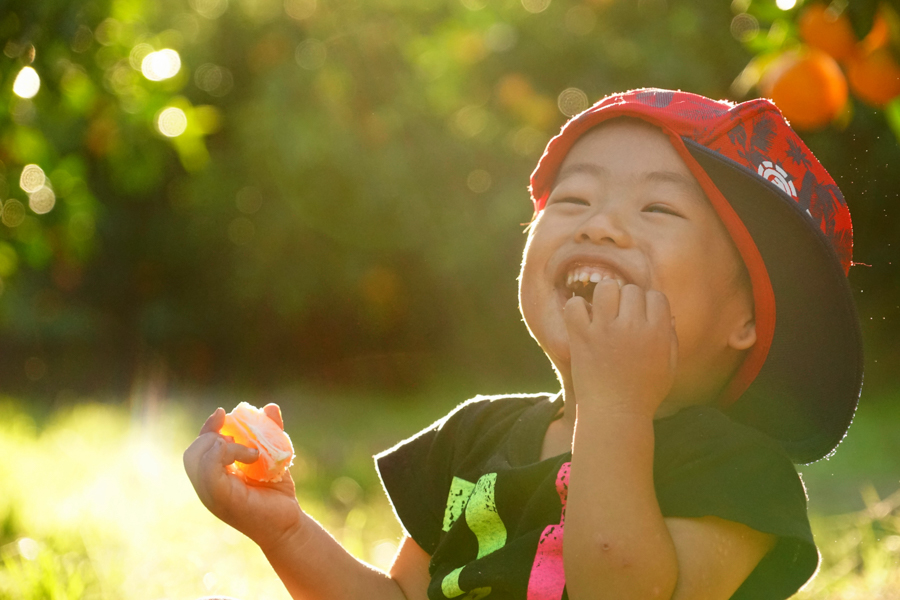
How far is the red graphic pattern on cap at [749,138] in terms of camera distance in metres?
1.54

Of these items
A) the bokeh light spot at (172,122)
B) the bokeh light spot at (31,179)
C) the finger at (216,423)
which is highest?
the bokeh light spot at (172,122)

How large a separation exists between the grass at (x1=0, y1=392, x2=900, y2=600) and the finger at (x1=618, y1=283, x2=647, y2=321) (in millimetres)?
1644

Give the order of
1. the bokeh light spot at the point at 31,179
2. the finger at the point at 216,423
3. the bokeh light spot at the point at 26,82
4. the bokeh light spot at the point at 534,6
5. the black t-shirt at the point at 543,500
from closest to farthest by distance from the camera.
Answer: the black t-shirt at the point at 543,500 < the finger at the point at 216,423 < the bokeh light spot at the point at 26,82 < the bokeh light spot at the point at 31,179 < the bokeh light spot at the point at 534,6

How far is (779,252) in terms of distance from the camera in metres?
1.55

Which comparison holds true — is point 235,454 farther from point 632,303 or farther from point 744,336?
point 744,336

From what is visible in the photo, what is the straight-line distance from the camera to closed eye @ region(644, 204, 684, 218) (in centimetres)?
150

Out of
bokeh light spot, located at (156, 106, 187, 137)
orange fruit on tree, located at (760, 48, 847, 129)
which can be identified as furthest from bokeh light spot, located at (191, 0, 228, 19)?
orange fruit on tree, located at (760, 48, 847, 129)

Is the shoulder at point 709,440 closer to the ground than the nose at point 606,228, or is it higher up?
closer to the ground

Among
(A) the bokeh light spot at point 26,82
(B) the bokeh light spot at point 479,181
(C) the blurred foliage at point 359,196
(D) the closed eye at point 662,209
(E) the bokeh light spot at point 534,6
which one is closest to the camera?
(D) the closed eye at point 662,209

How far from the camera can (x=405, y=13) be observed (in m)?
6.53

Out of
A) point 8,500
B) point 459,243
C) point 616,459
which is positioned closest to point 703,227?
point 616,459

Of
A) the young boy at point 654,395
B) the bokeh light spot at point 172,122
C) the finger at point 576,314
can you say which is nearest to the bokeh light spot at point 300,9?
the bokeh light spot at point 172,122

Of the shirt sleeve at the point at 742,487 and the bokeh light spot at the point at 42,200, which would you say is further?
the bokeh light spot at the point at 42,200

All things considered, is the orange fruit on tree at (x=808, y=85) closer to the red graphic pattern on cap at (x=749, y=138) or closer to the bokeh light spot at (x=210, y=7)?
the red graphic pattern on cap at (x=749, y=138)
